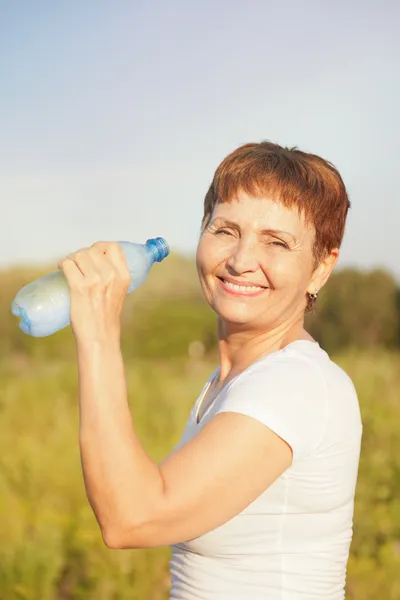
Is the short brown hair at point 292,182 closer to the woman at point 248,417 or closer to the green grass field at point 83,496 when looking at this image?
the woman at point 248,417

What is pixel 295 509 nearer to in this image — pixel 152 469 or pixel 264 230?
pixel 152 469

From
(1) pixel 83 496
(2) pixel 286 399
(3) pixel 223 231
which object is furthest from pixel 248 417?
(1) pixel 83 496

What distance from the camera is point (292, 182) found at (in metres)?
1.60

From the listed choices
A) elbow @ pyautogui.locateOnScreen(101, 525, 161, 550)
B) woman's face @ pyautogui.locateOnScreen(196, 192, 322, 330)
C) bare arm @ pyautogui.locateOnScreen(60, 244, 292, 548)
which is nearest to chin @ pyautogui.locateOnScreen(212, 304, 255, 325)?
woman's face @ pyautogui.locateOnScreen(196, 192, 322, 330)

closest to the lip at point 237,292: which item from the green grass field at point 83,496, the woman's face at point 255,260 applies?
the woman's face at point 255,260

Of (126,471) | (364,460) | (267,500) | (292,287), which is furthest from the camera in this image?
(364,460)

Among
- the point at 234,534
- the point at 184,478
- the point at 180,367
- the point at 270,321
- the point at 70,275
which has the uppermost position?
the point at 70,275

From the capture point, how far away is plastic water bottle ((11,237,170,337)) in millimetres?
1534

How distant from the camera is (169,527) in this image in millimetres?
1308

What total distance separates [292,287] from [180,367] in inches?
271

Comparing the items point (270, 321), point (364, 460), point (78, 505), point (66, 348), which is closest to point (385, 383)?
point (364, 460)

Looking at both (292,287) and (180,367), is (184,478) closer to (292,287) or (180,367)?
(292,287)

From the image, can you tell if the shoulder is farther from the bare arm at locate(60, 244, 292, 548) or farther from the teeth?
the teeth

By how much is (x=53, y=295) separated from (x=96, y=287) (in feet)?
0.70
